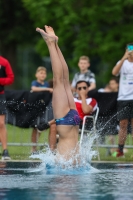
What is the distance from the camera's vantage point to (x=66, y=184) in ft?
31.6

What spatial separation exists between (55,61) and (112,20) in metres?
17.3

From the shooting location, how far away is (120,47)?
28641 mm

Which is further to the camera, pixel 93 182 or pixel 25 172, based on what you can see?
pixel 25 172

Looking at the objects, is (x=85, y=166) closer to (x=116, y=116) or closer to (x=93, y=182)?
(x=93, y=182)

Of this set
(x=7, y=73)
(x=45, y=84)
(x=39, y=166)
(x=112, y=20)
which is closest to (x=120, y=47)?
(x=112, y=20)

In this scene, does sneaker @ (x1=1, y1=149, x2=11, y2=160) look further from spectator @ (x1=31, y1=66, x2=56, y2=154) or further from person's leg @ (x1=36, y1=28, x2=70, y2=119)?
person's leg @ (x1=36, y1=28, x2=70, y2=119)

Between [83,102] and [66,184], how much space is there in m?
5.14

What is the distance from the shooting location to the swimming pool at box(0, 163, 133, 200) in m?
8.53

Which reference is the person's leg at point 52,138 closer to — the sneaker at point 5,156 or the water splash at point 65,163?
the sneaker at point 5,156

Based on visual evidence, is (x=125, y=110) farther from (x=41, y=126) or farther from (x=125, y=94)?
(x=41, y=126)

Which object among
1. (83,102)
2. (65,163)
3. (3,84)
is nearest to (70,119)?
(65,163)

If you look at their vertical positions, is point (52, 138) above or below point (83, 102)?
below

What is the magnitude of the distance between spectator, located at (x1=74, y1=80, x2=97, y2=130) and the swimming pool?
8.84ft

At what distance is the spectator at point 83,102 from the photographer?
48.2ft
